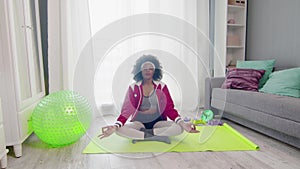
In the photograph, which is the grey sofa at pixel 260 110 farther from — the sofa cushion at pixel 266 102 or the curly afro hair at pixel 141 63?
the curly afro hair at pixel 141 63

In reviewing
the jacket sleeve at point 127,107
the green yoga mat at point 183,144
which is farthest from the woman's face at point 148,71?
the green yoga mat at point 183,144

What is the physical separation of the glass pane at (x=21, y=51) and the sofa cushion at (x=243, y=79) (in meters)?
1.65

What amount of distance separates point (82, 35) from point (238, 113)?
1.57 metres

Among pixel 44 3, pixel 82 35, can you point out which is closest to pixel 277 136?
pixel 82 35

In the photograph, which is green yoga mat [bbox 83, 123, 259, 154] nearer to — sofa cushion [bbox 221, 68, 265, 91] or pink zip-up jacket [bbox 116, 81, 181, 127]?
pink zip-up jacket [bbox 116, 81, 181, 127]

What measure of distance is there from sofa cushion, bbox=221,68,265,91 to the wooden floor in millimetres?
636

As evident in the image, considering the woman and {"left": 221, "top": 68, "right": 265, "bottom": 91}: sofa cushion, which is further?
{"left": 221, "top": 68, "right": 265, "bottom": 91}: sofa cushion

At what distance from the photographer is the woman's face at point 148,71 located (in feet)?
3.98

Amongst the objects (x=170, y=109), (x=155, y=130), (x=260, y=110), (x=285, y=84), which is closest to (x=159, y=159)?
(x=155, y=130)

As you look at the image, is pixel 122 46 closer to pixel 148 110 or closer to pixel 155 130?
pixel 148 110

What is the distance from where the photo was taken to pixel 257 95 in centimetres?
152

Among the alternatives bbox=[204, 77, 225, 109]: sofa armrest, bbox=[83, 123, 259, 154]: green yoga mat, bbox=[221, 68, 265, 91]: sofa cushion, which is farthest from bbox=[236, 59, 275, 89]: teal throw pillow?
bbox=[83, 123, 259, 154]: green yoga mat

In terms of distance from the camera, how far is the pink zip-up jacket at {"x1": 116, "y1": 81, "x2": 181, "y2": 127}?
1258 millimetres

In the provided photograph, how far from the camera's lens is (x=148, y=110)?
1.34 meters
